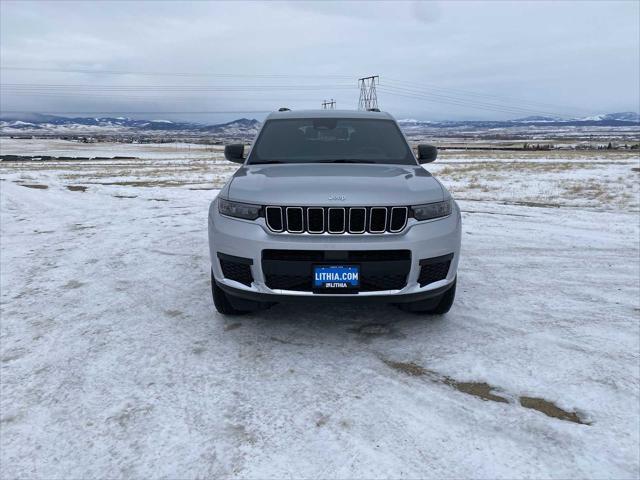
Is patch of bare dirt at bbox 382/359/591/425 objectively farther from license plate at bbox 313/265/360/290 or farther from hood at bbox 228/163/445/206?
hood at bbox 228/163/445/206

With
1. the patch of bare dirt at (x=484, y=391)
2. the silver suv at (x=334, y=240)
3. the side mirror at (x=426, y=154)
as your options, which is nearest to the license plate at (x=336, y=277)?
the silver suv at (x=334, y=240)

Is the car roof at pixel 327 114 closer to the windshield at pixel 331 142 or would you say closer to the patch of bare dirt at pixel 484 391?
the windshield at pixel 331 142

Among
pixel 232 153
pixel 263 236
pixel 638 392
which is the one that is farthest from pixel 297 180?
pixel 638 392

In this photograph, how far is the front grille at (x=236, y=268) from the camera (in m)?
3.24

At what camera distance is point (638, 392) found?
2814mm

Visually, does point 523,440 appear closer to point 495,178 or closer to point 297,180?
point 297,180

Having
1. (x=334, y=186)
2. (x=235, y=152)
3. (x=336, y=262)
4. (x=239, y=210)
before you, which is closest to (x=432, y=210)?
(x=334, y=186)

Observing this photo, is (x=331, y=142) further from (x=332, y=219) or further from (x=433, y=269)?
(x=433, y=269)

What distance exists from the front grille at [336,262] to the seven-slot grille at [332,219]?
0.53 ft

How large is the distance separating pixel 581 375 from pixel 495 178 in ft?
48.2

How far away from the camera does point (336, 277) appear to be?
312 cm

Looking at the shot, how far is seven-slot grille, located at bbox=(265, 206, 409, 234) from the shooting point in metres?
3.15

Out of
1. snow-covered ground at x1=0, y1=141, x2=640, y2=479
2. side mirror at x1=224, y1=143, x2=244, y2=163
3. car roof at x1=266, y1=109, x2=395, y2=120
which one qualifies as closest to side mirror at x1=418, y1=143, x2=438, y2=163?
car roof at x1=266, y1=109, x2=395, y2=120

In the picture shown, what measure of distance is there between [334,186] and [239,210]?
2.36 ft
